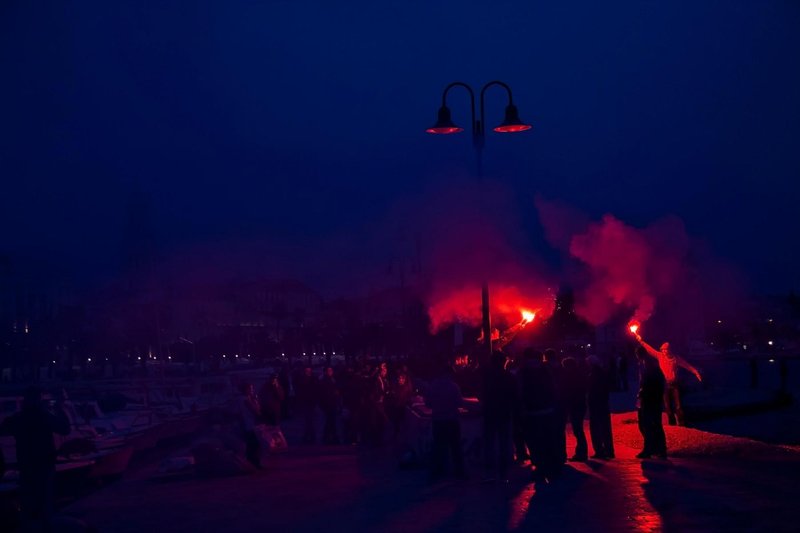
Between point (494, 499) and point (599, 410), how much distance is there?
4.02 meters

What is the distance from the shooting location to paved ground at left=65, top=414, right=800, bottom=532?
10.4 m

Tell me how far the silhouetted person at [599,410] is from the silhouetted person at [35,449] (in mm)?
8255

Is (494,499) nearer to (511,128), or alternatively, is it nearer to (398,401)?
(511,128)

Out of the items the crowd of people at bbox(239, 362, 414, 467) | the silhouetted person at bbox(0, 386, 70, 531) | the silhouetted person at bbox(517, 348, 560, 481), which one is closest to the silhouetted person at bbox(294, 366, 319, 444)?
the crowd of people at bbox(239, 362, 414, 467)

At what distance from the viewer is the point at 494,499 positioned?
477 inches

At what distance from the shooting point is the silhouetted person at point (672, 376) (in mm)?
18031

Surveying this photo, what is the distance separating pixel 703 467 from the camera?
1412cm

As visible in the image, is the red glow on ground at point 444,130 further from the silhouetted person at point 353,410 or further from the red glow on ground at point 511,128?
the silhouetted person at point 353,410

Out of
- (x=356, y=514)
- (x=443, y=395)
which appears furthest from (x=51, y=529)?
(x=443, y=395)

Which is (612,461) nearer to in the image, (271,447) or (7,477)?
(271,447)

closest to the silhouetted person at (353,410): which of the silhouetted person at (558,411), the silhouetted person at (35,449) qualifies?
the silhouetted person at (558,411)

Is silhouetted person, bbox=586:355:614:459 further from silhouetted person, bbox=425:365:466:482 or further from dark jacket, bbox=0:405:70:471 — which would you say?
dark jacket, bbox=0:405:70:471

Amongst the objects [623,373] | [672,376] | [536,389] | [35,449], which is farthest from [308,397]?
[623,373]

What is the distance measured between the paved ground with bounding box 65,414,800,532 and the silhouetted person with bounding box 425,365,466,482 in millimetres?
392
